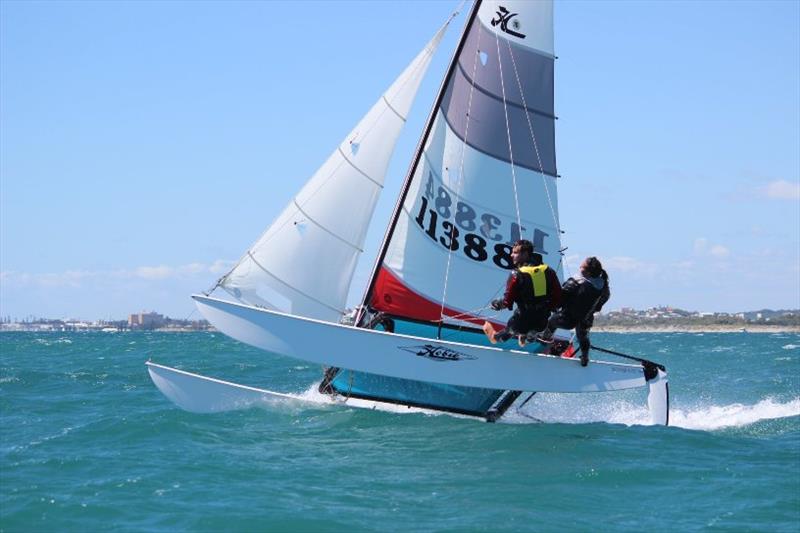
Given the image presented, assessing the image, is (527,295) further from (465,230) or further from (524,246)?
(465,230)

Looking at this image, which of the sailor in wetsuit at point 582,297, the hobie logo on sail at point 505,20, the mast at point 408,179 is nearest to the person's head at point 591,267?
the sailor in wetsuit at point 582,297

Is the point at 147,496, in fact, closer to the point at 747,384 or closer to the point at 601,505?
the point at 601,505


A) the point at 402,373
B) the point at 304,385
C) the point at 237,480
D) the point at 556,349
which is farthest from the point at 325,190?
the point at 304,385

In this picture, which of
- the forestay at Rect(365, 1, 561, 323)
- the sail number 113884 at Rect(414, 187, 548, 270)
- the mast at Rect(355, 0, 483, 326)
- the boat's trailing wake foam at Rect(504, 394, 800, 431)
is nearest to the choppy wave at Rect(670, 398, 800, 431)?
the boat's trailing wake foam at Rect(504, 394, 800, 431)

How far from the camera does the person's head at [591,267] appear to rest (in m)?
11.9

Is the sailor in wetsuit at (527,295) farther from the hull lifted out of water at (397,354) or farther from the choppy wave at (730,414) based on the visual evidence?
the choppy wave at (730,414)

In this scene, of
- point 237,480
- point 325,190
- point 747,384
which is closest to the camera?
point 237,480

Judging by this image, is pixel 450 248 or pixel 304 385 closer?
pixel 450 248

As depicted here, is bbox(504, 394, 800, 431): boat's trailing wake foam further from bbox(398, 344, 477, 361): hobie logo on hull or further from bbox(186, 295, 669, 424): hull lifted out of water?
bbox(398, 344, 477, 361): hobie logo on hull

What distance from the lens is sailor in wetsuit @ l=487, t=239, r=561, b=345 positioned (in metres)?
11.6

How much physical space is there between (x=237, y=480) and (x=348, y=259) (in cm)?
402

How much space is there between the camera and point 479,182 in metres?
13.4

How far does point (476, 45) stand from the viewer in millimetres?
13453

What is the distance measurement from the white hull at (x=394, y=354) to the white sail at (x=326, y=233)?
735 millimetres
